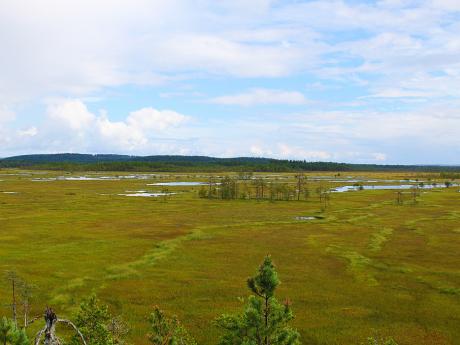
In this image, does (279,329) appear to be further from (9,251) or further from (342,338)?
(9,251)

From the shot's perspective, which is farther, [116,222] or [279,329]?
[116,222]

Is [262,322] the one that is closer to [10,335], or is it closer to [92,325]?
[92,325]

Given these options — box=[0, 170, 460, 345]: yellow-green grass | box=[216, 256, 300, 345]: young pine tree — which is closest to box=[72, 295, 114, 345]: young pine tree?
box=[216, 256, 300, 345]: young pine tree

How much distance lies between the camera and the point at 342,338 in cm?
3259

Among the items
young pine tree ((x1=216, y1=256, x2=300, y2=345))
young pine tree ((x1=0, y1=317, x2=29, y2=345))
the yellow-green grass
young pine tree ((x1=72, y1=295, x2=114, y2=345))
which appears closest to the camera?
young pine tree ((x1=0, y1=317, x2=29, y2=345))

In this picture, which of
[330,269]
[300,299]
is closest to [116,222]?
[330,269]

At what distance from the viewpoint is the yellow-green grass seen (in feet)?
119

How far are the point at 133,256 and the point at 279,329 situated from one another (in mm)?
40834

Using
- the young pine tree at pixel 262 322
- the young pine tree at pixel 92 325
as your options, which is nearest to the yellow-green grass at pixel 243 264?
the young pine tree at pixel 92 325

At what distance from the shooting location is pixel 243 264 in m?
53.3

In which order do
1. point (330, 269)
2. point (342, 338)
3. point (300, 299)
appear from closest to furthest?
point (342, 338)
point (300, 299)
point (330, 269)

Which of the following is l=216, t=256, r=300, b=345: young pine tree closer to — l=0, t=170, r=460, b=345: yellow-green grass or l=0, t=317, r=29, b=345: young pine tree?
l=0, t=317, r=29, b=345: young pine tree

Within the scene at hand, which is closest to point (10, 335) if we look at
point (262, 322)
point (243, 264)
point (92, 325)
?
point (92, 325)

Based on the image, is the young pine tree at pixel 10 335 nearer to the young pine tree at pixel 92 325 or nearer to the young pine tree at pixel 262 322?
the young pine tree at pixel 92 325
